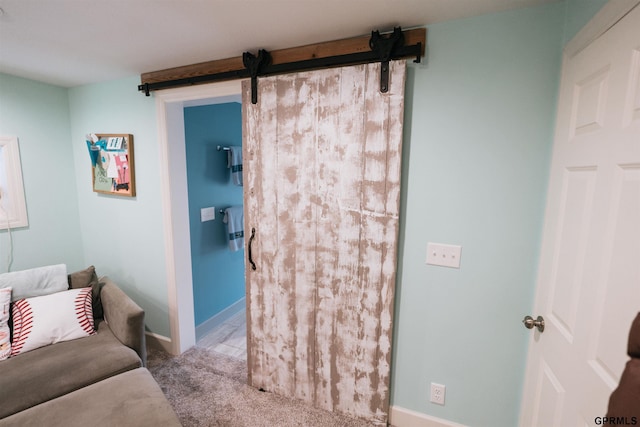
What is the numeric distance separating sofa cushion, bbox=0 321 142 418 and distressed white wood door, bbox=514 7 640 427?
2168 mm

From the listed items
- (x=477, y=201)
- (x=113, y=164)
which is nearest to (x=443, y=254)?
(x=477, y=201)

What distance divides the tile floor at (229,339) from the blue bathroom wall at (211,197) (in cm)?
17

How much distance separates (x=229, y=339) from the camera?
2732 mm

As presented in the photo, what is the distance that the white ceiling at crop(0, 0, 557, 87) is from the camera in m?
1.27

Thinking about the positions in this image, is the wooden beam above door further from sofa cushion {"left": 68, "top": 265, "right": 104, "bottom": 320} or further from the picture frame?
sofa cushion {"left": 68, "top": 265, "right": 104, "bottom": 320}

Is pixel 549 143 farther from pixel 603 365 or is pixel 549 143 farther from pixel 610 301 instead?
pixel 603 365

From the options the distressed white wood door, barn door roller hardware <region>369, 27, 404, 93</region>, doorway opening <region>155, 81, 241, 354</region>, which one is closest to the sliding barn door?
barn door roller hardware <region>369, 27, 404, 93</region>

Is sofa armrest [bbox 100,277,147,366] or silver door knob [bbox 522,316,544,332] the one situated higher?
silver door knob [bbox 522,316,544,332]

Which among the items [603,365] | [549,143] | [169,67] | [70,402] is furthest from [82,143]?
[603,365]

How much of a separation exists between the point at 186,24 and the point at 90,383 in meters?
2.00

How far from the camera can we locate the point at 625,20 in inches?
33.0

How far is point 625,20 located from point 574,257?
76cm

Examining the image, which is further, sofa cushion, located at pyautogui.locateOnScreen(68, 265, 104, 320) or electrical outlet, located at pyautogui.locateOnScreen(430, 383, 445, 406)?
sofa cushion, located at pyautogui.locateOnScreen(68, 265, 104, 320)

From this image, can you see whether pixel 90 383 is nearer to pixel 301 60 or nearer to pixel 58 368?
pixel 58 368
